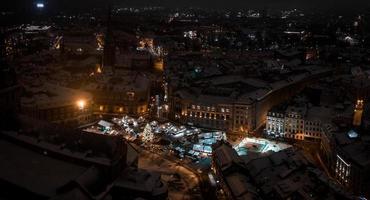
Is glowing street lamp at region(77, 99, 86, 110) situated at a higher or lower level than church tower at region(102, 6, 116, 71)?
lower

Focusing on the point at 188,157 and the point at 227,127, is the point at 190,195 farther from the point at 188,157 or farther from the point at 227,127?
the point at 227,127

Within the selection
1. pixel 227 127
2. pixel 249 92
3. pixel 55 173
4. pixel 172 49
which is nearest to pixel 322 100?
pixel 249 92

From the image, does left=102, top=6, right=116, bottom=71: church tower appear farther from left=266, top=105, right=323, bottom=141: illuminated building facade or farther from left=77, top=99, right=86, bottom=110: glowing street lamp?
left=266, top=105, right=323, bottom=141: illuminated building facade

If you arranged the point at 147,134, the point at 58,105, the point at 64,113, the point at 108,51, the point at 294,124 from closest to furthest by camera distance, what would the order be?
the point at 147,134, the point at 58,105, the point at 64,113, the point at 294,124, the point at 108,51

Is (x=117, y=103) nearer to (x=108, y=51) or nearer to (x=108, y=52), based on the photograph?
(x=108, y=51)

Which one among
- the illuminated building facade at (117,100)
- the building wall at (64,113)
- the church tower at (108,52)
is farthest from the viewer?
the church tower at (108,52)

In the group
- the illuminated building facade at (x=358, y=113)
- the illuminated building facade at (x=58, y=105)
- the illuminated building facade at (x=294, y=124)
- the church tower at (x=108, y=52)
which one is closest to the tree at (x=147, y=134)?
the illuminated building facade at (x=58, y=105)

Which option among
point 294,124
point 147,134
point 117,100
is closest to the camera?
point 147,134

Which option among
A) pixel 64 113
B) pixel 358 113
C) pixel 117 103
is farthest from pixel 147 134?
pixel 358 113

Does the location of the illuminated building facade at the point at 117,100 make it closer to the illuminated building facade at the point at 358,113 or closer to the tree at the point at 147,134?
the tree at the point at 147,134

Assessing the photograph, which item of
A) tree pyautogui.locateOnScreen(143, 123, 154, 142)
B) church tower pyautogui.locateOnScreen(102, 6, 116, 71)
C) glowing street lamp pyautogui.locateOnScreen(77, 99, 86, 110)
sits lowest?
tree pyautogui.locateOnScreen(143, 123, 154, 142)

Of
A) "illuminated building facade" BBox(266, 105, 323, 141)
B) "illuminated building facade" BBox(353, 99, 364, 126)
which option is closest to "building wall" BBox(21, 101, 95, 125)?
"illuminated building facade" BBox(266, 105, 323, 141)
